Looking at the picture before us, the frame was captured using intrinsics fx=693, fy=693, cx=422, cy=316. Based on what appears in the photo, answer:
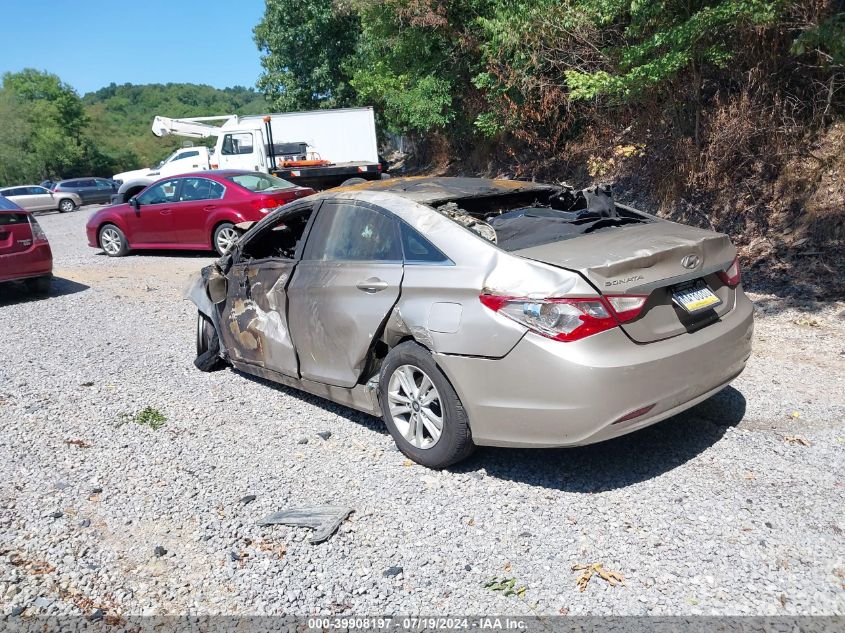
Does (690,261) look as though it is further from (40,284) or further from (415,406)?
(40,284)

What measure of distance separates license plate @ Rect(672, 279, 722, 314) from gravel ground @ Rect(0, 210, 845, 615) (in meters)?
0.91

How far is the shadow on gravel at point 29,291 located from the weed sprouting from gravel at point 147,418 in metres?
5.64

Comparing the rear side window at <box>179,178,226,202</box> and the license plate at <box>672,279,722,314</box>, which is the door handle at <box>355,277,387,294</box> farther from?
the rear side window at <box>179,178,226,202</box>

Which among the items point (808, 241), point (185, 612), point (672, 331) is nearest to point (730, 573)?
point (672, 331)

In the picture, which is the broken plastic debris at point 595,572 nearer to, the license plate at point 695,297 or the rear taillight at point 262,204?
the license plate at point 695,297

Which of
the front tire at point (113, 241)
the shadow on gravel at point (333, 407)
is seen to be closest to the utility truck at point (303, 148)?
the front tire at point (113, 241)

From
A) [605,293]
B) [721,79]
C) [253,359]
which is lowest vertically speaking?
[253,359]

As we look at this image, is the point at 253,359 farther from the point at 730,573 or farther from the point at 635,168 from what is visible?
the point at 635,168

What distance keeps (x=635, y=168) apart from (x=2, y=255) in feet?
33.5

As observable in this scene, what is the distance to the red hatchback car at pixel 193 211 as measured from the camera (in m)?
12.1

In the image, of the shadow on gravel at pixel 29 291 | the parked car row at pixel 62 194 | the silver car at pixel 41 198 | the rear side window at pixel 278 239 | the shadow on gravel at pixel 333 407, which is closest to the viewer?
the shadow on gravel at pixel 333 407

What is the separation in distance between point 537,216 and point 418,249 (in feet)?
3.08

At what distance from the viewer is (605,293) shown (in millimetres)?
3469

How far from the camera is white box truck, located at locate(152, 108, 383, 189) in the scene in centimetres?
1981
